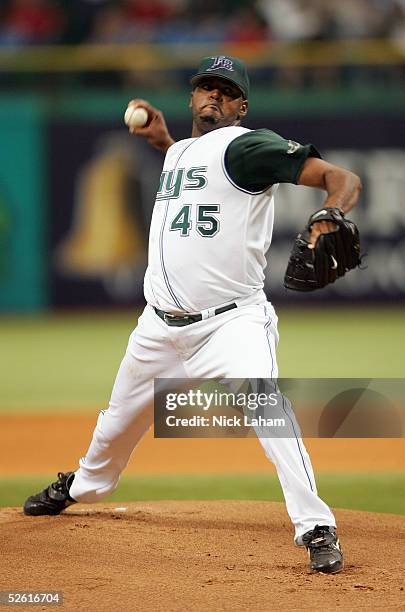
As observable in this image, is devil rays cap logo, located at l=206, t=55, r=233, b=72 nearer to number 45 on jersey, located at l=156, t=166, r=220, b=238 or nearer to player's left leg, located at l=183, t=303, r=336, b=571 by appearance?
number 45 on jersey, located at l=156, t=166, r=220, b=238

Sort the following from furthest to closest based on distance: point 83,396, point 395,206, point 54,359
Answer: point 395,206
point 54,359
point 83,396

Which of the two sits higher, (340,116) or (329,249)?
(340,116)

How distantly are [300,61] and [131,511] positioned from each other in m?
10.5

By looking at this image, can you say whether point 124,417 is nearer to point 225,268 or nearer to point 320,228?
point 225,268

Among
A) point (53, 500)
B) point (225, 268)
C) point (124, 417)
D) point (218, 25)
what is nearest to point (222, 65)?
point (225, 268)

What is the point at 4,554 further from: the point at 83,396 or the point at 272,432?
the point at 83,396

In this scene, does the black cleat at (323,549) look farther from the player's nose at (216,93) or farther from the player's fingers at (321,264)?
the player's nose at (216,93)

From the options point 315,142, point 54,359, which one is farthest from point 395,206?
point 54,359

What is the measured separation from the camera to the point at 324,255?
4.11 meters

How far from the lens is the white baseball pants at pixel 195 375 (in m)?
4.24

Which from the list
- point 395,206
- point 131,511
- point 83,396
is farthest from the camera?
point 395,206

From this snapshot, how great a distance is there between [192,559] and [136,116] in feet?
6.95

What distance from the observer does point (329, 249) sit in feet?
13.4

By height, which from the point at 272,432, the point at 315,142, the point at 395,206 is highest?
the point at 315,142
